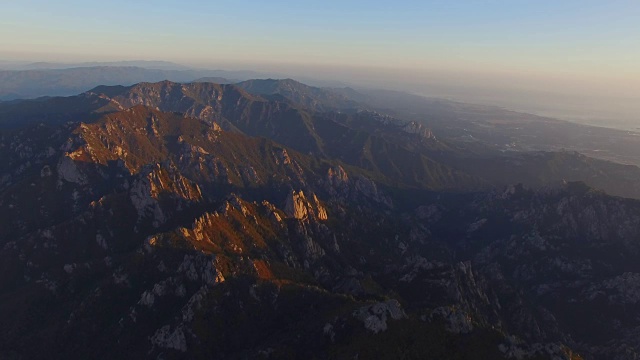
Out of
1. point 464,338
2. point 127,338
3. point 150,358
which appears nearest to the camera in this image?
point 464,338

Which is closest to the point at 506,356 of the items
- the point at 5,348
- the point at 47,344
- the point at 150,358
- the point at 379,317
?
the point at 379,317

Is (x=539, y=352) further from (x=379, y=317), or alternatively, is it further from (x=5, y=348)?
(x=5, y=348)

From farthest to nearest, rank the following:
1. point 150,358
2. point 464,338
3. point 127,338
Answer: point 127,338, point 150,358, point 464,338

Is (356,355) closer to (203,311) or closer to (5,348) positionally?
(203,311)

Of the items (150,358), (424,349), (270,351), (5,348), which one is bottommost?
(5,348)

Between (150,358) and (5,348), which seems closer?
(150,358)

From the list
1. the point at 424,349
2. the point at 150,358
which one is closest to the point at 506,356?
the point at 424,349

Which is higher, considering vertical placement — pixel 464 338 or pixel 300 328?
pixel 464 338
